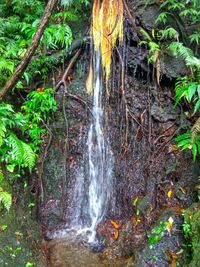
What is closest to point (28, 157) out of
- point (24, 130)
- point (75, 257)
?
point (24, 130)

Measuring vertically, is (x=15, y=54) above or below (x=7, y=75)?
above

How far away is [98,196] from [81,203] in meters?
0.35

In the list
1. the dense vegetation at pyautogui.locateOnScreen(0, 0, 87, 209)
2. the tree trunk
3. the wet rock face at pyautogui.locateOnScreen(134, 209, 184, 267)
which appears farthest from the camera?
the dense vegetation at pyautogui.locateOnScreen(0, 0, 87, 209)

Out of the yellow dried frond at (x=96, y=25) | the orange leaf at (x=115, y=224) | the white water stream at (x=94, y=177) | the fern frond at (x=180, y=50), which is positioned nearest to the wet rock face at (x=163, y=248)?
the orange leaf at (x=115, y=224)

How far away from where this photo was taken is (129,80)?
19.7ft

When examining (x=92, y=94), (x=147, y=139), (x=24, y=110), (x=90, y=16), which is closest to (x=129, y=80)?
(x=92, y=94)

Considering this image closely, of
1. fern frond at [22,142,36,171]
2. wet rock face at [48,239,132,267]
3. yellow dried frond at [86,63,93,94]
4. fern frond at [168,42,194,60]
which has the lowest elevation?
wet rock face at [48,239,132,267]

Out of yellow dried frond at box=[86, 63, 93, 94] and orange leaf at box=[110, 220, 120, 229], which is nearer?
orange leaf at box=[110, 220, 120, 229]

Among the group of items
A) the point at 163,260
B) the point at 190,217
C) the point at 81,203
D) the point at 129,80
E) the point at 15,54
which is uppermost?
the point at 15,54

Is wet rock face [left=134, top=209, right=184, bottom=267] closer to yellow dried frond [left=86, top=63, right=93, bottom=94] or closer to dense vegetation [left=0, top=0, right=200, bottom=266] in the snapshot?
dense vegetation [left=0, top=0, right=200, bottom=266]

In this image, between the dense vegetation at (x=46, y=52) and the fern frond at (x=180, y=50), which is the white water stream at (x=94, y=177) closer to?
the dense vegetation at (x=46, y=52)

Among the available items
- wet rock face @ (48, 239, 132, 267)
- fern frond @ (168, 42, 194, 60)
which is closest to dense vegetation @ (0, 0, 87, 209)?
wet rock face @ (48, 239, 132, 267)

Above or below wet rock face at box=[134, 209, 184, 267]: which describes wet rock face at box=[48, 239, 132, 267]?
below

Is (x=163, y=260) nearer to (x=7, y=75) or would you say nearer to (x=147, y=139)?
(x=147, y=139)
